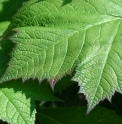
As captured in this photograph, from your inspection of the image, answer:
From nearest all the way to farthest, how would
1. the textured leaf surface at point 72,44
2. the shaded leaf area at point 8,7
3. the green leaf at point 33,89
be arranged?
the textured leaf surface at point 72,44
the green leaf at point 33,89
the shaded leaf area at point 8,7

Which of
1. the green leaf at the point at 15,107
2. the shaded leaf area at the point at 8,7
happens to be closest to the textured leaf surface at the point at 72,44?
the green leaf at the point at 15,107

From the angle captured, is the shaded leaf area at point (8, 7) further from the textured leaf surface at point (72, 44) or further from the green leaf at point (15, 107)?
the green leaf at point (15, 107)

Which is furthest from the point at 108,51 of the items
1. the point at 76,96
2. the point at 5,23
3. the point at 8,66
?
the point at 5,23

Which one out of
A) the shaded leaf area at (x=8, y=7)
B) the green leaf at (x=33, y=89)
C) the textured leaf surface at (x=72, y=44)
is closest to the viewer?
the textured leaf surface at (x=72, y=44)

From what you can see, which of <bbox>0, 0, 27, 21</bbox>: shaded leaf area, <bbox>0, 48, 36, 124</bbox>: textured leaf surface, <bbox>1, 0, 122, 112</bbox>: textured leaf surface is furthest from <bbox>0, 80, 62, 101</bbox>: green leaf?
<bbox>0, 0, 27, 21</bbox>: shaded leaf area

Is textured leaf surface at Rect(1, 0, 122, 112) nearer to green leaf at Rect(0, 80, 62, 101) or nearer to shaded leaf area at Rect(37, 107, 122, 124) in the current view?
green leaf at Rect(0, 80, 62, 101)
